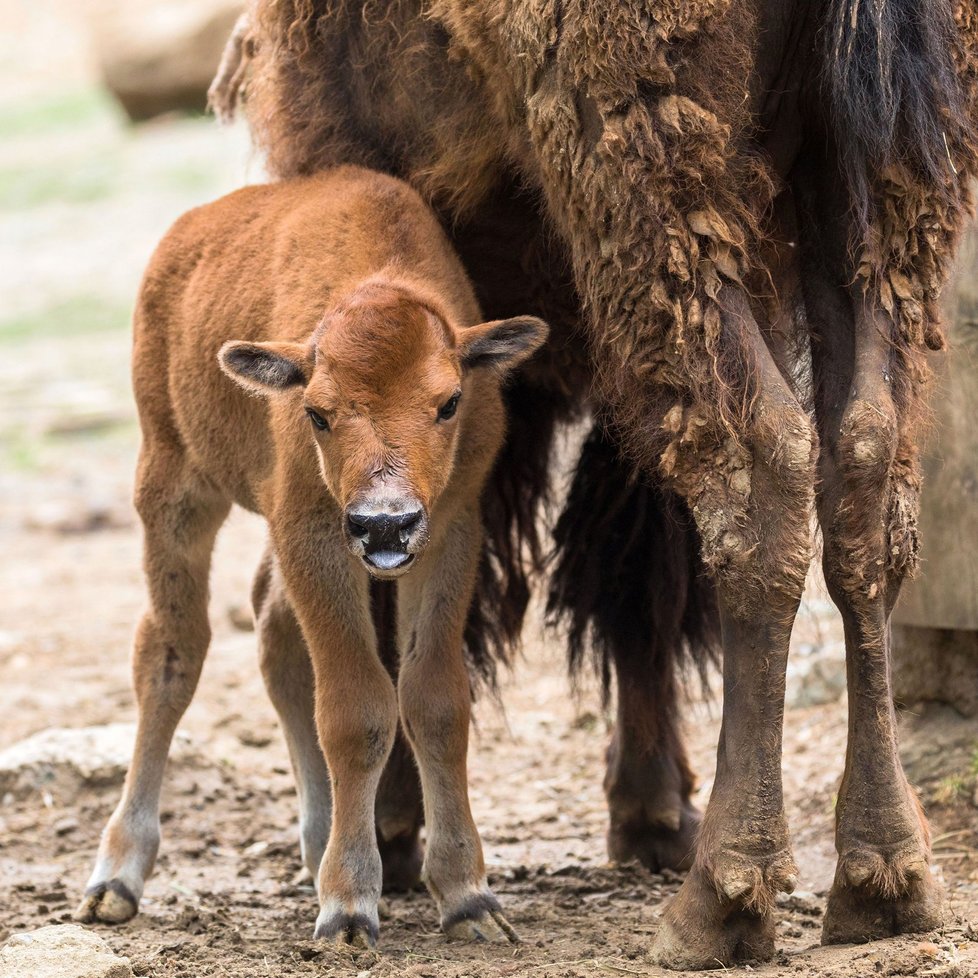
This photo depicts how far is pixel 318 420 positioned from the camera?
4.52 metres

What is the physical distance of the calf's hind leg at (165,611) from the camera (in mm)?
5547

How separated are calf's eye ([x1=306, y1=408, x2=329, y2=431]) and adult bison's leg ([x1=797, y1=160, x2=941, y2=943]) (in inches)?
53.4

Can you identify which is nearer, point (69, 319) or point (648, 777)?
point (648, 777)

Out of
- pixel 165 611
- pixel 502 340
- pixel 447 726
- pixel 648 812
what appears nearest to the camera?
pixel 502 340

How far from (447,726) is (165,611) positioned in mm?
1273

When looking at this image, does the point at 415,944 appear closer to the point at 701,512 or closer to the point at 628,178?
the point at 701,512

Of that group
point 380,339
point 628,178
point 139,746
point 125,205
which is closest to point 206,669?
point 139,746

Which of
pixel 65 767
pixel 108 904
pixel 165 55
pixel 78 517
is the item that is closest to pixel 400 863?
pixel 108 904

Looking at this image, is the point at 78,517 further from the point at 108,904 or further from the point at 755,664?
the point at 755,664

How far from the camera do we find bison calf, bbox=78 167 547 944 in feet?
14.7

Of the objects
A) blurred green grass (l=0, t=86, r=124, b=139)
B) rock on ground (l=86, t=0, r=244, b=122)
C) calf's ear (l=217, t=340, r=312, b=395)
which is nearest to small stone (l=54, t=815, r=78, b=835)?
calf's ear (l=217, t=340, r=312, b=395)

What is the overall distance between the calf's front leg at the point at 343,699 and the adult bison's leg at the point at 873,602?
1319mm

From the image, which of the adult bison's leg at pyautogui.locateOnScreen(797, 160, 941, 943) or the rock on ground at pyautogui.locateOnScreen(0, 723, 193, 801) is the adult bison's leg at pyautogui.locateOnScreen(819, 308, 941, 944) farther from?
the rock on ground at pyautogui.locateOnScreen(0, 723, 193, 801)

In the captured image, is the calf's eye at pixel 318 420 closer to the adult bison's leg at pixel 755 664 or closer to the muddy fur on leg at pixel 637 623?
the adult bison's leg at pixel 755 664
